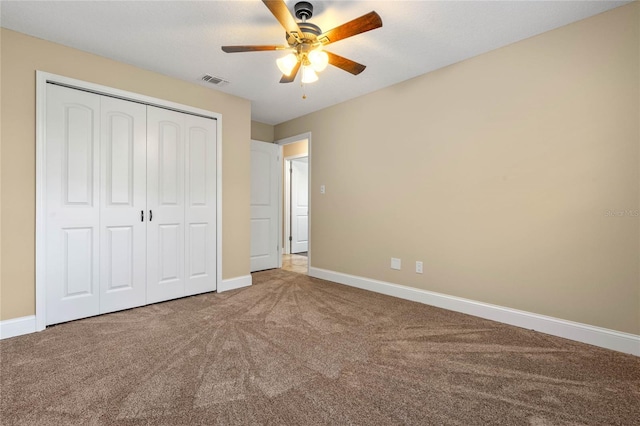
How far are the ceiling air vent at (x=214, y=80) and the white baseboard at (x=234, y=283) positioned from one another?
2.45 metres

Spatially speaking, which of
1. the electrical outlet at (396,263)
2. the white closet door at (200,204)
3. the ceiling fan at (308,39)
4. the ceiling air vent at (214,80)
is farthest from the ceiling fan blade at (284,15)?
the electrical outlet at (396,263)

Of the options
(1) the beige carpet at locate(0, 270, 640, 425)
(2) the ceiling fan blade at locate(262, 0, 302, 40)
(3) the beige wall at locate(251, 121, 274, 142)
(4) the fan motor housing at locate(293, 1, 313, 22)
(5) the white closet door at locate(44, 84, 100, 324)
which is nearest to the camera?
(1) the beige carpet at locate(0, 270, 640, 425)

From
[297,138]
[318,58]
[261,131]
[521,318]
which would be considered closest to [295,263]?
[297,138]

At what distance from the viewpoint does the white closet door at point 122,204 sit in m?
2.94

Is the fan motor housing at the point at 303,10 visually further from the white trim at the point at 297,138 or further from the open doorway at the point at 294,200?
the open doorway at the point at 294,200

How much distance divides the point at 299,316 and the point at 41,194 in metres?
2.55

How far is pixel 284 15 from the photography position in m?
1.84

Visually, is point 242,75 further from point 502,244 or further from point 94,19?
point 502,244

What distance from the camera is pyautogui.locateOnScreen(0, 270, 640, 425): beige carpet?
60.4 inches

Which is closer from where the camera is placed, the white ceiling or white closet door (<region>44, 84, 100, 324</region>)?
the white ceiling

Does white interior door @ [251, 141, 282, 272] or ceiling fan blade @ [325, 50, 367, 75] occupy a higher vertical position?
ceiling fan blade @ [325, 50, 367, 75]

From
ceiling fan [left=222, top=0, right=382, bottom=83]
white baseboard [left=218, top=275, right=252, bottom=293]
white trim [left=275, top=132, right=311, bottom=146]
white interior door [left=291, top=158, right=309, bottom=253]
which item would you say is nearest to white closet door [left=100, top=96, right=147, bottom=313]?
white baseboard [left=218, top=275, right=252, bottom=293]

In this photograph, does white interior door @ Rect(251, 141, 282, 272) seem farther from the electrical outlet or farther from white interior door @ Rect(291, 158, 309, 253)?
the electrical outlet

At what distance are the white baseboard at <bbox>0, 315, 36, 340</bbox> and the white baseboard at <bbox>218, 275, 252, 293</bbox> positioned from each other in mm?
1706
